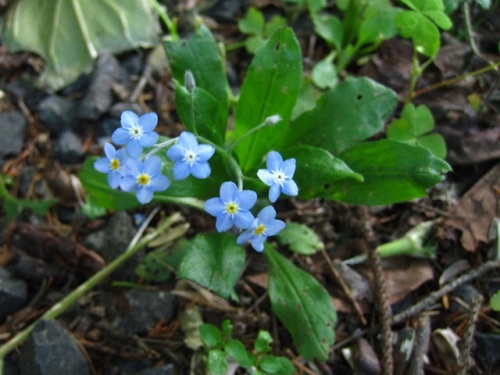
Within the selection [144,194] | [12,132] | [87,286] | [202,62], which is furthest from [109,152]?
[12,132]

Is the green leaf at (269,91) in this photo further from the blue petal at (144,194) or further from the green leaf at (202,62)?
the blue petal at (144,194)

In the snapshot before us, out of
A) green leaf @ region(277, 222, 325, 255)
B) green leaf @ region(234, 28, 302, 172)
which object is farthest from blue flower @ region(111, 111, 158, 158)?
green leaf @ region(277, 222, 325, 255)

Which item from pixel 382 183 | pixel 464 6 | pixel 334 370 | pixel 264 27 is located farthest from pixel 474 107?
pixel 334 370

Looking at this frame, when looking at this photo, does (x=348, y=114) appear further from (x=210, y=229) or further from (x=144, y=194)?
(x=144, y=194)

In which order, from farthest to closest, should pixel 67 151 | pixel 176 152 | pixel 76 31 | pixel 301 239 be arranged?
pixel 76 31 → pixel 67 151 → pixel 301 239 → pixel 176 152

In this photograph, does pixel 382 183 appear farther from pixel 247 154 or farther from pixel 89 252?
pixel 89 252

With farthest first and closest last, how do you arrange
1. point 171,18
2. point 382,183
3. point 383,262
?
point 171,18
point 383,262
point 382,183
